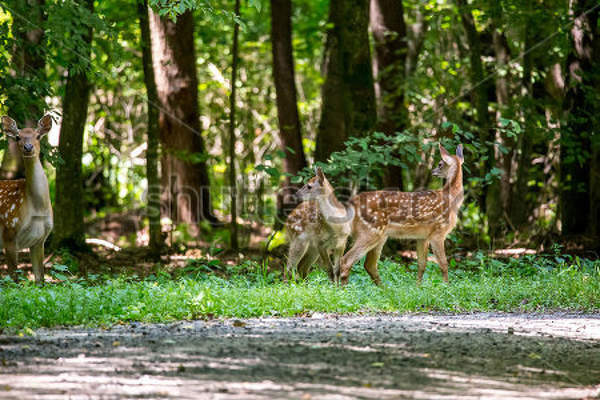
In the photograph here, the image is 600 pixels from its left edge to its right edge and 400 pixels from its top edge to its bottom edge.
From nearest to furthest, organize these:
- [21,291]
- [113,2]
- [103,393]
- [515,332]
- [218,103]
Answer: [103,393] → [515,332] → [21,291] → [113,2] → [218,103]

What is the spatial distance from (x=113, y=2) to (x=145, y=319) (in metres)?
14.7

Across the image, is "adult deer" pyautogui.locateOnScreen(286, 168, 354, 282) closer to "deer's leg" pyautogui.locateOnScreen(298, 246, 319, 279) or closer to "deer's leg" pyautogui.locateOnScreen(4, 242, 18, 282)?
"deer's leg" pyautogui.locateOnScreen(298, 246, 319, 279)

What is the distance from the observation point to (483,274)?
11023 millimetres

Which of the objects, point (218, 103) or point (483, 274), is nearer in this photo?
point (483, 274)

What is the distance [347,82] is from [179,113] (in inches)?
174

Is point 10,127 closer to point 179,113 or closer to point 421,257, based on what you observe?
point 421,257

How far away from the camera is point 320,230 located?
1102 cm

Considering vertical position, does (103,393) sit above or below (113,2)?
below

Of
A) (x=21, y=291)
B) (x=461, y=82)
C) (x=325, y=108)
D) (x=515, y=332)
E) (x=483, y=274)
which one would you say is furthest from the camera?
(x=461, y=82)

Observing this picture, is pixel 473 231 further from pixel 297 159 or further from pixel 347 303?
pixel 347 303

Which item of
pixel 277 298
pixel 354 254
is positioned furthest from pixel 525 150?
pixel 277 298

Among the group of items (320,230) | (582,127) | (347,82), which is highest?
(347,82)

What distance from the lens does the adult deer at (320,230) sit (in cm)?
1099

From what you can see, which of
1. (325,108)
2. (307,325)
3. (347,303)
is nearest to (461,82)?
(325,108)
